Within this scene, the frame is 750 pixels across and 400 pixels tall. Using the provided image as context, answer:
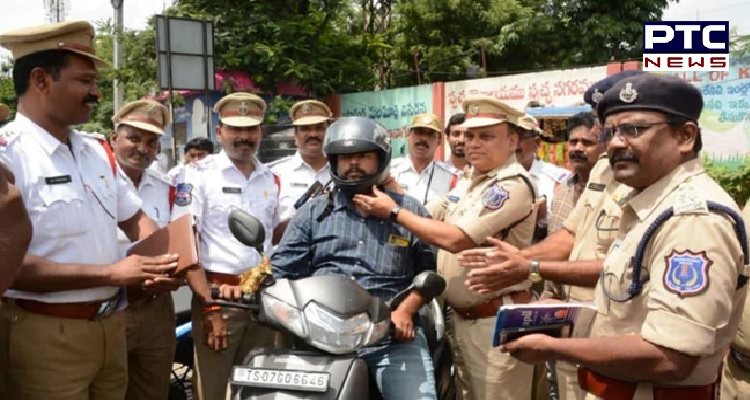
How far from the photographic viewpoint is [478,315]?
10.8 feet

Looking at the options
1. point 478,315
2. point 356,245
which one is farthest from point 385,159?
point 478,315

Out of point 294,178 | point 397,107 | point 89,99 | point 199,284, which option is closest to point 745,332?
point 199,284

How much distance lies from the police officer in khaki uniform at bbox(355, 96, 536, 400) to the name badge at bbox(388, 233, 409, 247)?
0.10 m

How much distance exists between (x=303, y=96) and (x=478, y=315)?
44.5 ft

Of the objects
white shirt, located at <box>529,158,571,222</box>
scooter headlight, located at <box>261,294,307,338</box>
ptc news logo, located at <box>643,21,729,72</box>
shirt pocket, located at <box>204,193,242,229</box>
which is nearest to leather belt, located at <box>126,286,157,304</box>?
shirt pocket, located at <box>204,193,242,229</box>

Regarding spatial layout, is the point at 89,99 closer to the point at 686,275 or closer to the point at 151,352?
the point at 151,352

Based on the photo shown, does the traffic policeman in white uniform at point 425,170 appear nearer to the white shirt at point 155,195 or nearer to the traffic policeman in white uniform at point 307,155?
the traffic policeman in white uniform at point 307,155

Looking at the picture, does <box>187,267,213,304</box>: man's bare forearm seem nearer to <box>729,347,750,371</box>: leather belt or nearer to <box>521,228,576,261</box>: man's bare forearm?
<box>521,228,576,261</box>: man's bare forearm

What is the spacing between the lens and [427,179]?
5625 mm

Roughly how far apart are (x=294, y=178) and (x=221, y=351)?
4.99ft

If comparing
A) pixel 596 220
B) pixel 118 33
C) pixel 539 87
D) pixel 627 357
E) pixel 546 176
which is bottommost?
pixel 627 357

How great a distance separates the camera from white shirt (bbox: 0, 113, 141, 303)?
2643 millimetres

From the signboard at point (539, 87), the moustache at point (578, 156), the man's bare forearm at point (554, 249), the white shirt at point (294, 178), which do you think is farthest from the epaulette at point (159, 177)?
the signboard at point (539, 87)

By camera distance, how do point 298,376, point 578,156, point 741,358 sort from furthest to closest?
point 578,156
point 741,358
point 298,376
